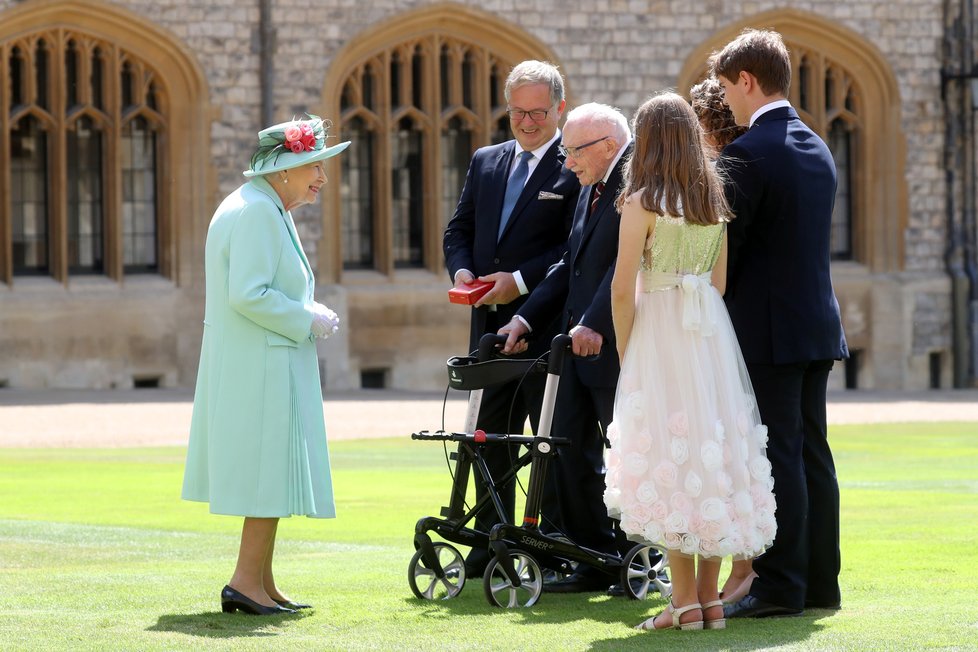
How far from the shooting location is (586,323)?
5555 millimetres

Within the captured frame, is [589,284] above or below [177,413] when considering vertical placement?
above

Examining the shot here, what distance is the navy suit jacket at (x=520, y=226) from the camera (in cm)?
635

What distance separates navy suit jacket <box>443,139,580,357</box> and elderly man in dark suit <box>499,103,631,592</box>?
23 cm

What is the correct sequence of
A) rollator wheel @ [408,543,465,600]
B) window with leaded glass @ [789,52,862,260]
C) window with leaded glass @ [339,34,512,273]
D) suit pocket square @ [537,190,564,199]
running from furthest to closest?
window with leaded glass @ [789,52,862,260] < window with leaded glass @ [339,34,512,273] < suit pocket square @ [537,190,564,199] < rollator wheel @ [408,543,465,600]

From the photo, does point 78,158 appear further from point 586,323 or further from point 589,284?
point 586,323

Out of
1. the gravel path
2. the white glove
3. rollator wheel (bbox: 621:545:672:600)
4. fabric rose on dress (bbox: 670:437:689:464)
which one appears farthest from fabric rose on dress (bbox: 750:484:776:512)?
the gravel path

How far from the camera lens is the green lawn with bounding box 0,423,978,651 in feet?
16.2

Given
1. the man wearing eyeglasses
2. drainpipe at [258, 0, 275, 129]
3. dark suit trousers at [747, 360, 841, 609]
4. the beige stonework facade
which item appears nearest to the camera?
dark suit trousers at [747, 360, 841, 609]

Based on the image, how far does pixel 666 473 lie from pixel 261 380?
132 centimetres

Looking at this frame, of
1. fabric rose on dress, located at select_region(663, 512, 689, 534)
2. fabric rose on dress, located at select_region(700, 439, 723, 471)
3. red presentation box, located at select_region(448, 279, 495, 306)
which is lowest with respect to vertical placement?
fabric rose on dress, located at select_region(663, 512, 689, 534)

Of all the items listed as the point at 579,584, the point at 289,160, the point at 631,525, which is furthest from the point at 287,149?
the point at 579,584

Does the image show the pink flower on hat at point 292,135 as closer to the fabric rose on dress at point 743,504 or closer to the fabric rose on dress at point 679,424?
the fabric rose on dress at point 679,424

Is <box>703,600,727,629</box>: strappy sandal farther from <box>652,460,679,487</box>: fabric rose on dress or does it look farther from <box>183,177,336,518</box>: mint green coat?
<box>183,177,336,518</box>: mint green coat

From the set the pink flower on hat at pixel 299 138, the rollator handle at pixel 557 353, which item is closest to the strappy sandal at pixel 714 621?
the rollator handle at pixel 557 353
